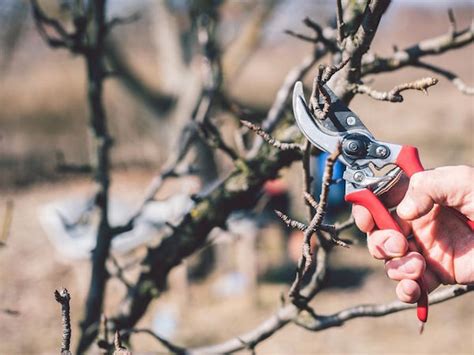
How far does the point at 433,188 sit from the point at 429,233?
259 mm

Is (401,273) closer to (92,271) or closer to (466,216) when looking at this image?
(466,216)

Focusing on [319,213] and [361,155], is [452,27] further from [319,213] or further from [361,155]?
[319,213]

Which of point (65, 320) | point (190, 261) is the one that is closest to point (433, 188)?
point (65, 320)

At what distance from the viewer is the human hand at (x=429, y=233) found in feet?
4.94

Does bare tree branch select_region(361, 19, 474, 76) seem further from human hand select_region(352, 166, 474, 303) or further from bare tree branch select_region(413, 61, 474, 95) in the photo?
human hand select_region(352, 166, 474, 303)

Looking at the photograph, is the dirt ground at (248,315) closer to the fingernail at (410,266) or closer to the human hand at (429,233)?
the human hand at (429,233)

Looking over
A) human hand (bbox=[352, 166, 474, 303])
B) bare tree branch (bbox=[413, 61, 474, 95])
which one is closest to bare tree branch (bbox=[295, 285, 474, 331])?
human hand (bbox=[352, 166, 474, 303])

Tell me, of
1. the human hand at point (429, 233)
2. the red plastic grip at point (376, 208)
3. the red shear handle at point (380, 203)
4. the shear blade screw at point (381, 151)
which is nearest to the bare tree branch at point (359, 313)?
the human hand at point (429, 233)

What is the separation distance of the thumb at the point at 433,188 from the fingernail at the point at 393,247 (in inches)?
2.6

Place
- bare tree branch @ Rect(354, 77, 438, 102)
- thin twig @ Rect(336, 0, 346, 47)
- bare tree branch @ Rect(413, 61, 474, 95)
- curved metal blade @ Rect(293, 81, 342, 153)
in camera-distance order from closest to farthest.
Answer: bare tree branch @ Rect(354, 77, 438, 102), thin twig @ Rect(336, 0, 346, 47), curved metal blade @ Rect(293, 81, 342, 153), bare tree branch @ Rect(413, 61, 474, 95)

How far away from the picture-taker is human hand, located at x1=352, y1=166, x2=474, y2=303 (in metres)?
1.50

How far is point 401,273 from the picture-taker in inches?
58.7

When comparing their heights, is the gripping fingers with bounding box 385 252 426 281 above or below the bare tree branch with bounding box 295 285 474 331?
above

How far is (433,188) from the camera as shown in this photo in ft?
4.98
